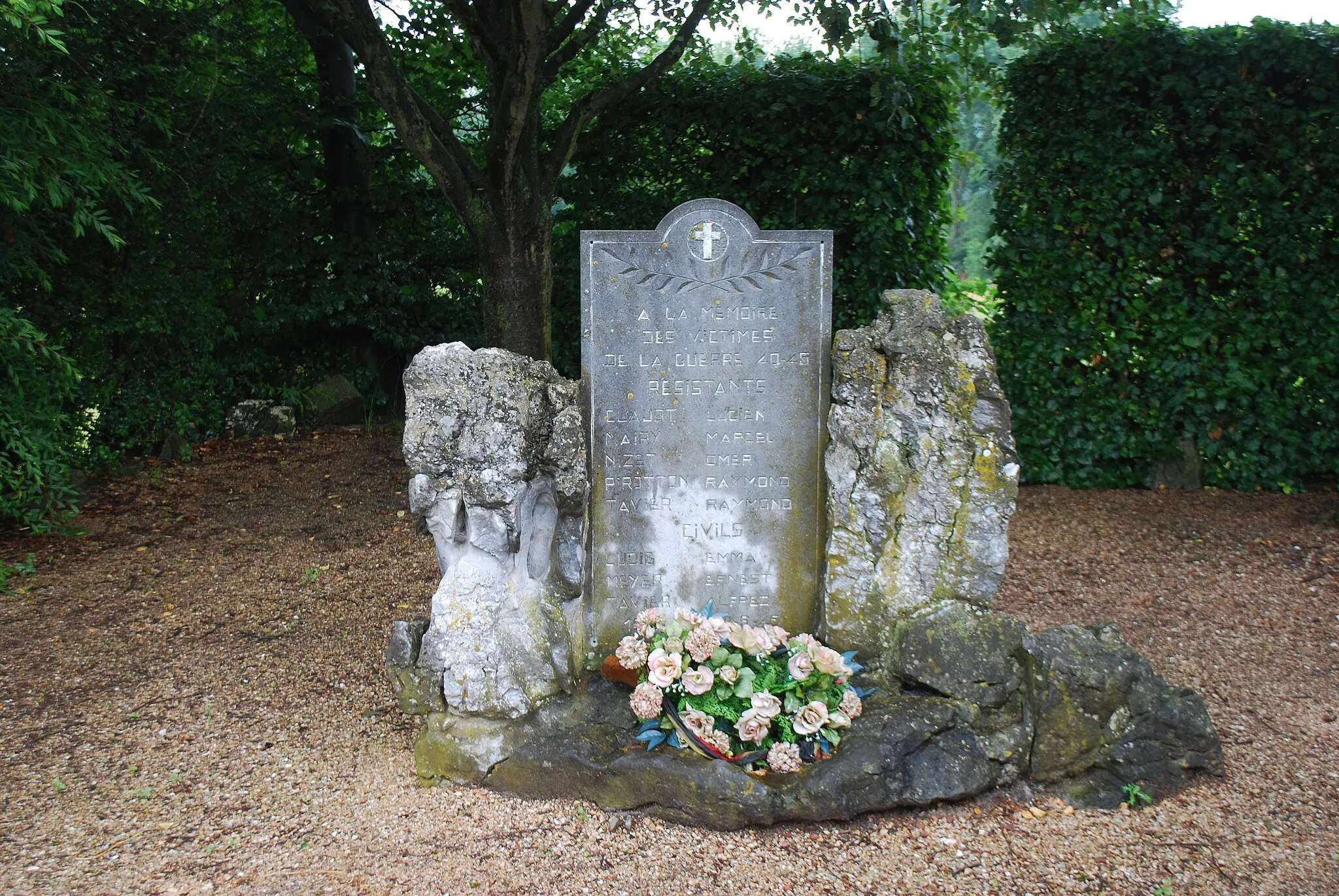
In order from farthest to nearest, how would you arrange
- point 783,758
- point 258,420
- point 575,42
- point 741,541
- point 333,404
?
point 333,404, point 258,420, point 575,42, point 741,541, point 783,758

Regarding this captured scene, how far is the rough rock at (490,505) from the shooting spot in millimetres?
3912

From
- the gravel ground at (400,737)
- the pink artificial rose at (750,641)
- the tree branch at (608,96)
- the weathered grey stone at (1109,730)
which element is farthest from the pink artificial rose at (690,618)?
the tree branch at (608,96)

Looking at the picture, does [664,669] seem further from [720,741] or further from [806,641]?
[806,641]

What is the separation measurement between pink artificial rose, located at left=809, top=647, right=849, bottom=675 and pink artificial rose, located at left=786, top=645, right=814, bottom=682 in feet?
0.09

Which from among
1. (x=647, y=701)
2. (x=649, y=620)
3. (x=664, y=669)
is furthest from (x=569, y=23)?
(x=647, y=701)

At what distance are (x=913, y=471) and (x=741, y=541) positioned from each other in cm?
78

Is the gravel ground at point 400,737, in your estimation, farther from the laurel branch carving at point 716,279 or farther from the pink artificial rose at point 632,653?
the laurel branch carving at point 716,279

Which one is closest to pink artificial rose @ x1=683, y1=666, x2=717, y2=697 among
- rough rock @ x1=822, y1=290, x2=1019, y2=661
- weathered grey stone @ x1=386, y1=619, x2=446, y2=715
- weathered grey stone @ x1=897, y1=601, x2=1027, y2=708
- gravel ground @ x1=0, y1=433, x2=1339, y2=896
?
gravel ground @ x1=0, y1=433, x2=1339, y2=896

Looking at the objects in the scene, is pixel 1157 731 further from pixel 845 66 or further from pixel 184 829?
pixel 845 66

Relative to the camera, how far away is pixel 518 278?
7023 millimetres

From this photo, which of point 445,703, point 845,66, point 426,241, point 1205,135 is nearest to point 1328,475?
point 1205,135

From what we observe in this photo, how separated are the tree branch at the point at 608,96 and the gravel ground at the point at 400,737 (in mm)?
2754

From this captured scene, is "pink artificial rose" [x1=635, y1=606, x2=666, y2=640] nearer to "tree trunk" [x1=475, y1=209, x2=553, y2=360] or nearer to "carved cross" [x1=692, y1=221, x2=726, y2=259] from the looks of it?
"carved cross" [x1=692, y1=221, x2=726, y2=259]

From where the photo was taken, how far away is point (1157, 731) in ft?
12.9
